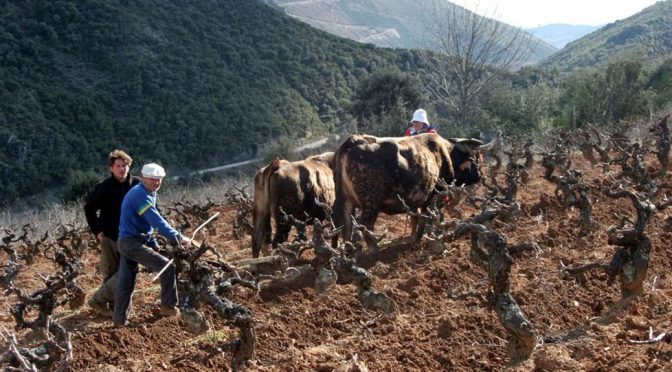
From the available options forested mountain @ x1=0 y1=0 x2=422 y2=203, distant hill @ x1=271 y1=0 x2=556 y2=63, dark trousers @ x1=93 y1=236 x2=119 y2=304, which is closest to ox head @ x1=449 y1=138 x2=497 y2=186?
dark trousers @ x1=93 y1=236 x2=119 y2=304

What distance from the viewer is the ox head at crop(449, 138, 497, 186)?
1135 centimetres

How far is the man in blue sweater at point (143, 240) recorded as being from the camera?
6.66 meters

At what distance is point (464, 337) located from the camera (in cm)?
582

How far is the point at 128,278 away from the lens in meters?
7.29

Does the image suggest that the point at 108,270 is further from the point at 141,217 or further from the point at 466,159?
the point at 466,159

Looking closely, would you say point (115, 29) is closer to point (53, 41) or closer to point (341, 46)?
point (53, 41)

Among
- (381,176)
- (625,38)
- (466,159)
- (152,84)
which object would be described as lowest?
(152,84)

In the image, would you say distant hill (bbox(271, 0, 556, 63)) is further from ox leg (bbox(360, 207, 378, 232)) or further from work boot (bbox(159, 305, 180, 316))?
work boot (bbox(159, 305, 180, 316))

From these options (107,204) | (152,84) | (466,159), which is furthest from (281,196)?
(152,84)

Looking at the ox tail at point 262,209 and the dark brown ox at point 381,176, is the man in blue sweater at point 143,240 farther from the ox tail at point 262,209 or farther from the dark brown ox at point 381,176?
the dark brown ox at point 381,176

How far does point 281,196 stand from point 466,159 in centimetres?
324

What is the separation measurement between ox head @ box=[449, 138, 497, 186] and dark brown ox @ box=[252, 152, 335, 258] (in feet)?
7.72

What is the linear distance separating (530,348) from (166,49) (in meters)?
40.2

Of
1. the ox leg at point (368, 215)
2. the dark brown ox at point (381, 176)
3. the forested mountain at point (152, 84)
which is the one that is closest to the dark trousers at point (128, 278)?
the dark brown ox at point (381, 176)
